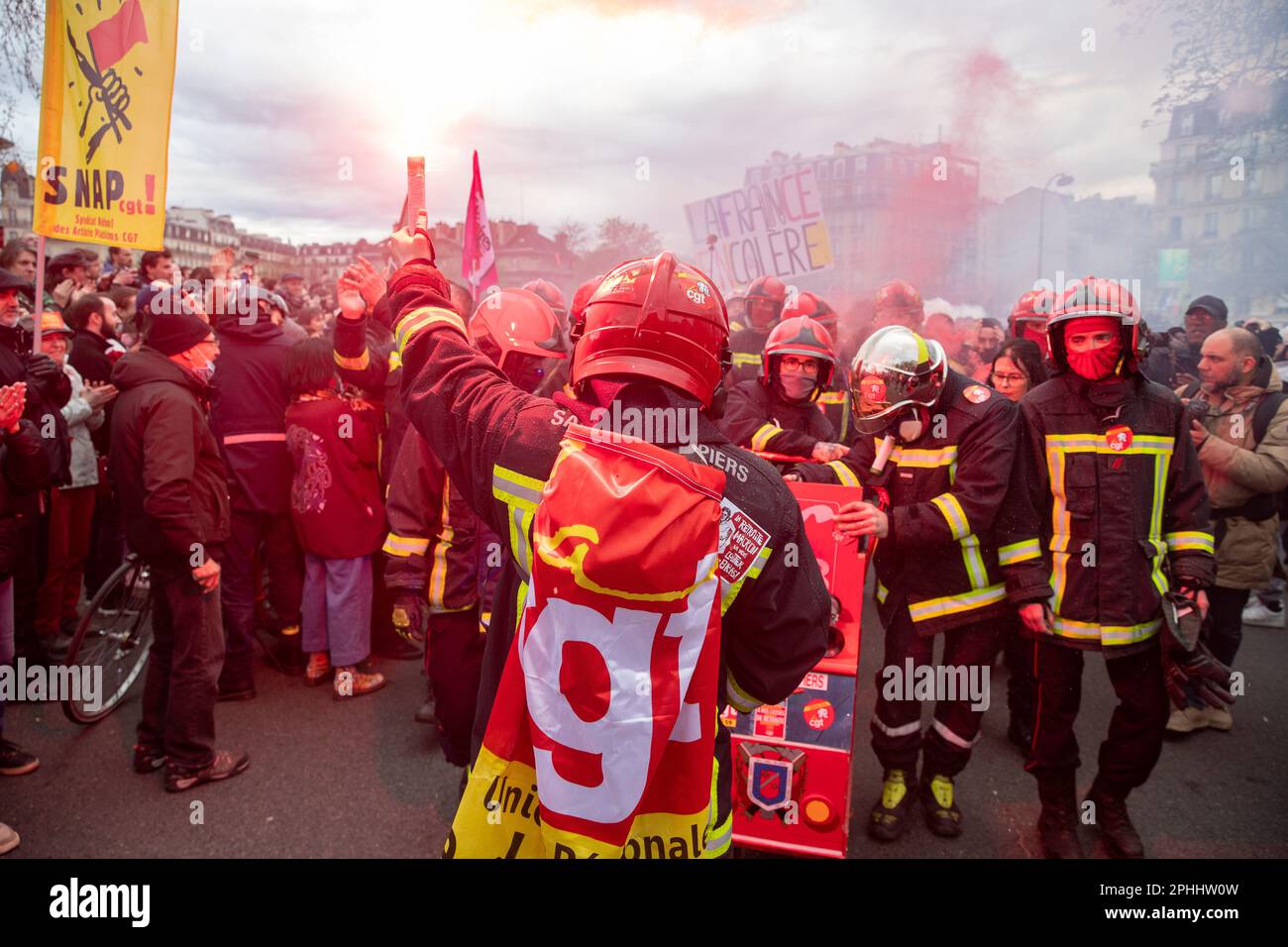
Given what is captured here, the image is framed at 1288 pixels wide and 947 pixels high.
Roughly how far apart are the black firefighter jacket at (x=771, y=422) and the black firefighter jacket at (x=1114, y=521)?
1.14 metres

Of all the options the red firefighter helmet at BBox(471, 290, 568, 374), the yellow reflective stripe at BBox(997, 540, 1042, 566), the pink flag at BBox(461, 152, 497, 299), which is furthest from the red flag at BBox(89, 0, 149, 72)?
the yellow reflective stripe at BBox(997, 540, 1042, 566)

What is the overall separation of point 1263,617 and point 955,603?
5148 millimetres

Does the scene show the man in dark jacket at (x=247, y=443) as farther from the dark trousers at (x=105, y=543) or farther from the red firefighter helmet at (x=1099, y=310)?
the red firefighter helmet at (x=1099, y=310)

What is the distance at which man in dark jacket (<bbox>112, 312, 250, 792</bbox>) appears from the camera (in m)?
3.87

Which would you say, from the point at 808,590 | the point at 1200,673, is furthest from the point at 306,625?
the point at 1200,673

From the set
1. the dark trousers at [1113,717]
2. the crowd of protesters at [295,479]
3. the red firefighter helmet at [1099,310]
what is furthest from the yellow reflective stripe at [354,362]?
the dark trousers at [1113,717]

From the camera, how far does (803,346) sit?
4191mm

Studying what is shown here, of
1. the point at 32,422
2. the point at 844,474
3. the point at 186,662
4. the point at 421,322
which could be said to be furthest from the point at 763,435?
the point at 32,422

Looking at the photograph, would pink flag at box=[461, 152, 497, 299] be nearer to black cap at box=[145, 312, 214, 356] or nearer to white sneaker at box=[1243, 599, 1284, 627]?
black cap at box=[145, 312, 214, 356]

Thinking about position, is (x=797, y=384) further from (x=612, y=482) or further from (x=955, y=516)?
(x=612, y=482)

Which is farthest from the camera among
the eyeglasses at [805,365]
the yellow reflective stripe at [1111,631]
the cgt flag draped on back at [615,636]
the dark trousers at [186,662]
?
the eyeglasses at [805,365]

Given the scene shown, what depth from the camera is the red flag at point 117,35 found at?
13.3 ft

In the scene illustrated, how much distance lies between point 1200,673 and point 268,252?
5322 centimetres
